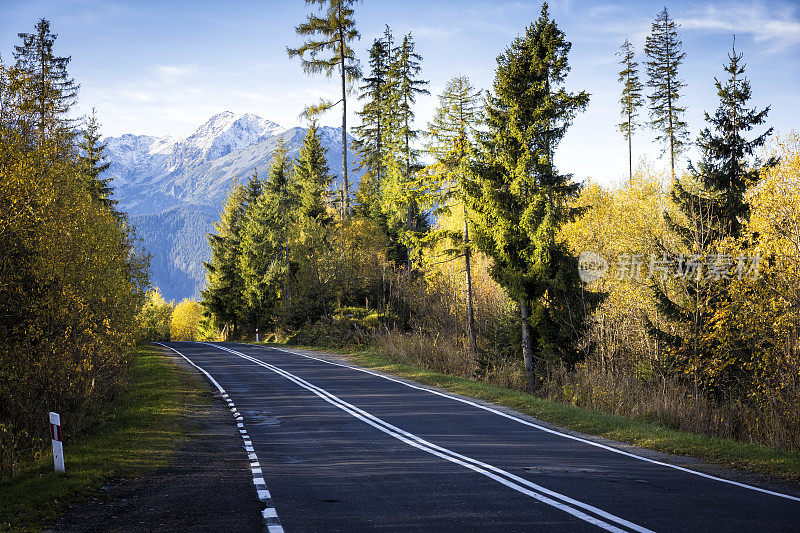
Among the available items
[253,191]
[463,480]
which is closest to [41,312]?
[463,480]

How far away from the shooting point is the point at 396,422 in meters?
12.8

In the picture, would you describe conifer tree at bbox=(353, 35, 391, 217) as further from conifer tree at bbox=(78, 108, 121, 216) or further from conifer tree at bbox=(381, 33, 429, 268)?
conifer tree at bbox=(78, 108, 121, 216)

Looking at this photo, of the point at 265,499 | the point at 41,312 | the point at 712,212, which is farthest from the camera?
the point at 712,212

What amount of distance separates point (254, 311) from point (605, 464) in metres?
46.1

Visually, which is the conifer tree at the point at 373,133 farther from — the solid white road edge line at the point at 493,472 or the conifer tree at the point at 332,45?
the solid white road edge line at the point at 493,472

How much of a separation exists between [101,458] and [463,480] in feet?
21.0

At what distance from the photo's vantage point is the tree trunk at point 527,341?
21.1m

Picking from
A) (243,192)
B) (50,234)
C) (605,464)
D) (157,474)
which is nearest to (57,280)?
(50,234)

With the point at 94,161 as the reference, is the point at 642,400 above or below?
below

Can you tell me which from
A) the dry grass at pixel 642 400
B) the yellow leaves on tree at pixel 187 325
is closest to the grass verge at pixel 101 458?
the dry grass at pixel 642 400

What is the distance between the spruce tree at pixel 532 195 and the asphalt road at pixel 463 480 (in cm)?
768

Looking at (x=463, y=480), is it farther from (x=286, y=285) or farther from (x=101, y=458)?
(x=286, y=285)

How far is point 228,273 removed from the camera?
53.2 m

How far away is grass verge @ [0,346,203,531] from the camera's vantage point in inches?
276
